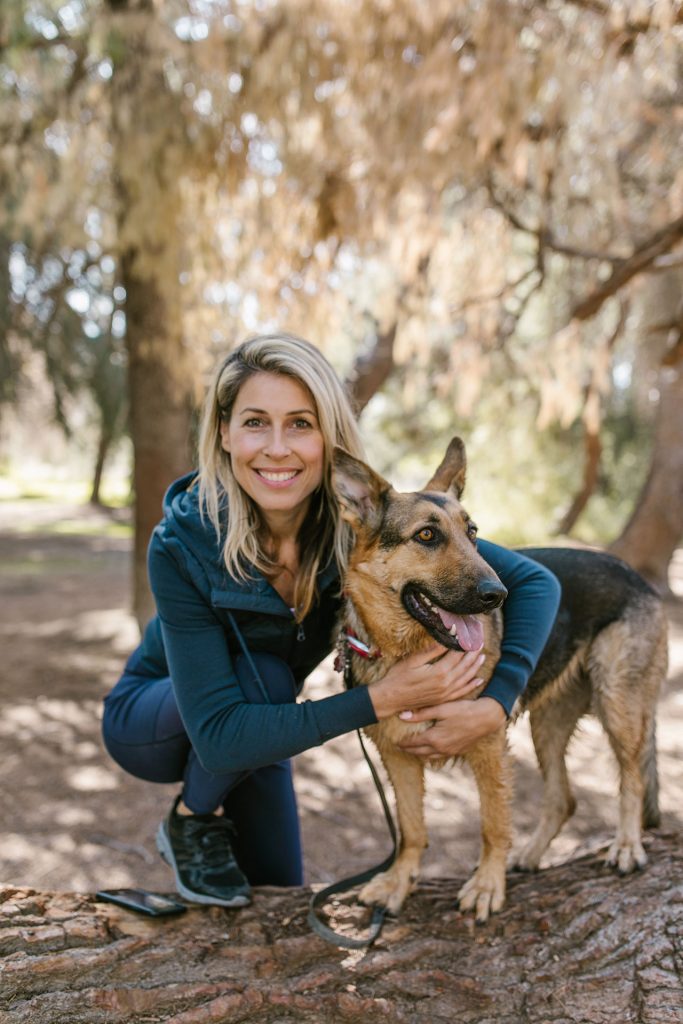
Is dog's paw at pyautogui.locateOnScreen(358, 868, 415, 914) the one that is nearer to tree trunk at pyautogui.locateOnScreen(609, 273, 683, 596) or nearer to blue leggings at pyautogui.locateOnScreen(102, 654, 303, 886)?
blue leggings at pyautogui.locateOnScreen(102, 654, 303, 886)

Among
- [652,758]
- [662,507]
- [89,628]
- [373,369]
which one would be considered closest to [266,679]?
[652,758]

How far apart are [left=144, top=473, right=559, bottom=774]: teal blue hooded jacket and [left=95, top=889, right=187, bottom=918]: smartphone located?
49cm

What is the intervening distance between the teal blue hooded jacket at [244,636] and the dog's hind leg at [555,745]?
0.63 m

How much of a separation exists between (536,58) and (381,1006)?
515 centimetres

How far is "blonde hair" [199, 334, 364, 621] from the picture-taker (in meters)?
2.62

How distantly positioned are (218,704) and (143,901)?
0.69m

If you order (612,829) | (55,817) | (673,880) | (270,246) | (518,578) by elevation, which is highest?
(270,246)

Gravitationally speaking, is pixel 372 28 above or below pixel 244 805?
above

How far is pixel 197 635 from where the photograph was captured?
2.54 m

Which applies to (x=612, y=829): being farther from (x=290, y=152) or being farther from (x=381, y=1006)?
(x=290, y=152)

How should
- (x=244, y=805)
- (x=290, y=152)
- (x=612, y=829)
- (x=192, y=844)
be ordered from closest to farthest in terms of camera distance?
(x=192, y=844)
(x=244, y=805)
(x=612, y=829)
(x=290, y=152)

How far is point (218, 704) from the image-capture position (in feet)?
8.09

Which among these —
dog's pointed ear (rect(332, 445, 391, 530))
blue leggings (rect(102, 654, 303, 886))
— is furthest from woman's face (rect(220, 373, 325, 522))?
blue leggings (rect(102, 654, 303, 886))

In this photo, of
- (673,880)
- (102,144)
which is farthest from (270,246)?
(673,880)
